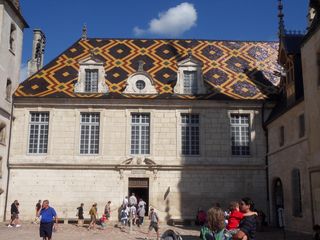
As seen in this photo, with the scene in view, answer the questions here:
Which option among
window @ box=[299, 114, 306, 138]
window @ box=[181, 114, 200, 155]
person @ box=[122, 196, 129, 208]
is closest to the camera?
window @ box=[299, 114, 306, 138]

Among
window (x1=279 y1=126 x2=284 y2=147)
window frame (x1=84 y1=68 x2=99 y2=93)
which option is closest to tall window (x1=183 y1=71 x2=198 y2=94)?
window frame (x1=84 y1=68 x2=99 y2=93)

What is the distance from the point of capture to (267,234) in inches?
547

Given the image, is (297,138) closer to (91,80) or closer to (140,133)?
(140,133)

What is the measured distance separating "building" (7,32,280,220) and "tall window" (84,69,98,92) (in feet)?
0.15

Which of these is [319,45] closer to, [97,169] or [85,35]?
[97,169]

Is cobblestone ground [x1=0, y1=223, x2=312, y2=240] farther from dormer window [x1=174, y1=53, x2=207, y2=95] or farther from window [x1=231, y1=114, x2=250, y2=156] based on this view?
dormer window [x1=174, y1=53, x2=207, y2=95]

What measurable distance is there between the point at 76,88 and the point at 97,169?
3.75 m

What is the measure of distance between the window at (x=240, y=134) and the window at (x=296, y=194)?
12.5 ft

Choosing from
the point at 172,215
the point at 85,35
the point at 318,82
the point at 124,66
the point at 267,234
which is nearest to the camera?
the point at 318,82

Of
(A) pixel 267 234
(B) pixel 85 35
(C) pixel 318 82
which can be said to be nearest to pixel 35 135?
(B) pixel 85 35

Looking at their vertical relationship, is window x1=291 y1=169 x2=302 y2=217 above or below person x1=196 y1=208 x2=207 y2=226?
above

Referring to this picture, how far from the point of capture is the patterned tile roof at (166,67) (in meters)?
18.8

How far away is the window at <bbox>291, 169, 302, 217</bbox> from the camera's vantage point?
14.3m

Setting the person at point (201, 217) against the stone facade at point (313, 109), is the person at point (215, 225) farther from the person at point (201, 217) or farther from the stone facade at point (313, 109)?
the person at point (201, 217)
